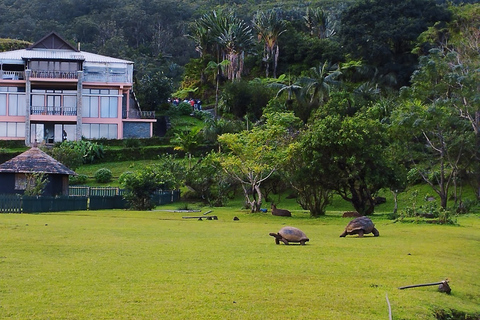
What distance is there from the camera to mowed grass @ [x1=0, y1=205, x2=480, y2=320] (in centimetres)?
1115

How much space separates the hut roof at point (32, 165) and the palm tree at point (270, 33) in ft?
149

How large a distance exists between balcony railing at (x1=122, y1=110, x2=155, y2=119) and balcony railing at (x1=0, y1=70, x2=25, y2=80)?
36.6 feet

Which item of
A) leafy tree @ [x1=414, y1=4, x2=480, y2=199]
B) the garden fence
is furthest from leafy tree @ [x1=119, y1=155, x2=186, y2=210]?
leafy tree @ [x1=414, y1=4, x2=480, y2=199]

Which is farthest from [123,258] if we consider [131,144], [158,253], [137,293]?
[131,144]

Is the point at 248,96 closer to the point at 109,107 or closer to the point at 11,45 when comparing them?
the point at 109,107

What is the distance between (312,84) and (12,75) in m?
30.3

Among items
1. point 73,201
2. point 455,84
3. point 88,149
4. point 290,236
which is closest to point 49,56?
point 88,149

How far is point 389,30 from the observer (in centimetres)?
7238

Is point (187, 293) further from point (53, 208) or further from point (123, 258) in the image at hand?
point (53, 208)

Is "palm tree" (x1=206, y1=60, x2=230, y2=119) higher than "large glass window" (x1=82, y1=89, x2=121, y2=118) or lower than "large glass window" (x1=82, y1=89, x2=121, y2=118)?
higher

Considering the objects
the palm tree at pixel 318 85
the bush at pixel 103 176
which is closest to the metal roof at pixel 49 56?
the bush at pixel 103 176

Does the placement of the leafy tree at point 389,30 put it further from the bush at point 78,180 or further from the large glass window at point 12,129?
the large glass window at point 12,129

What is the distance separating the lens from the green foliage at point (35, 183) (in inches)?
1546

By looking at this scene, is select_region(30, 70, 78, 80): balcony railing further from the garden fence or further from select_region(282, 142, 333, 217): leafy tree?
select_region(282, 142, 333, 217): leafy tree
